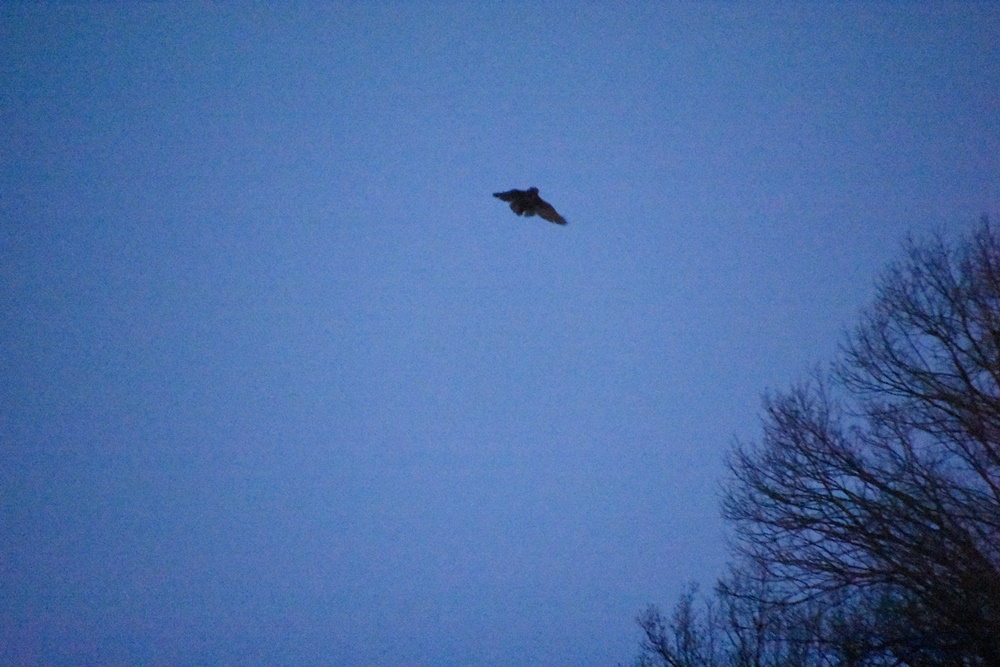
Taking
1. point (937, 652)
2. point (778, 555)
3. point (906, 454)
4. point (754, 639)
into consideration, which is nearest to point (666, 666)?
point (754, 639)

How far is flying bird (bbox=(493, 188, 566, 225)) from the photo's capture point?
1300 centimetres

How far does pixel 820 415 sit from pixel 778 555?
2094 millimetres

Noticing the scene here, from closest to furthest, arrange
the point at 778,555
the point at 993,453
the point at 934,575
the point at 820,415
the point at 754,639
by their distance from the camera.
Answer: the point at 934,575 → the point at 993,453 → the point at 778,555 → the point at 820,415 → the point at 754,639

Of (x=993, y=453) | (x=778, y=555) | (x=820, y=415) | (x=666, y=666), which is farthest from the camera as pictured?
(x=666, y=666)

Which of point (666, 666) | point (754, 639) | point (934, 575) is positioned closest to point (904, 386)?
point (934, 575)

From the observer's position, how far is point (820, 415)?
905cm

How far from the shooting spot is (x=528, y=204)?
519 inches

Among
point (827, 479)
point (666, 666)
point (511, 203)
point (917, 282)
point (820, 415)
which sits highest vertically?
point (511, 203)

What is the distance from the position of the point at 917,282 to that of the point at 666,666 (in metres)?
8.60

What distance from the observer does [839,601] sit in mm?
7809

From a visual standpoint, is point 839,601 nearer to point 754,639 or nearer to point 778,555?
point 778,555

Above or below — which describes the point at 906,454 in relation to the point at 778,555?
above

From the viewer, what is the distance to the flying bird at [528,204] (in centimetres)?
1300

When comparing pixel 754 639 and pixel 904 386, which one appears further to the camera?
pixel 754 639
